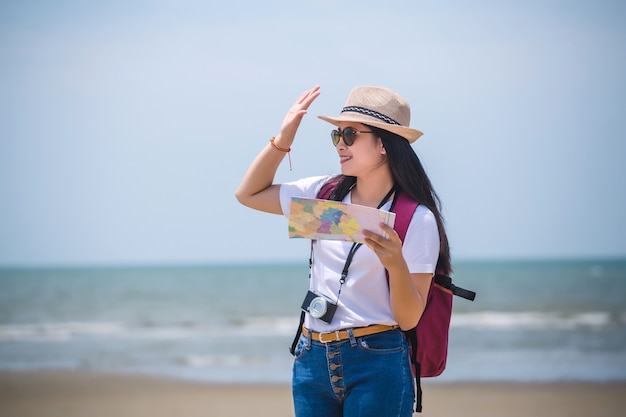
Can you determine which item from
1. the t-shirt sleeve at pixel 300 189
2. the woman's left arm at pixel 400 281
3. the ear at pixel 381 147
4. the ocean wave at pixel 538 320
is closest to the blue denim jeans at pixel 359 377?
the woman's left arm at pixel 400 281

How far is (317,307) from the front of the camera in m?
2.63

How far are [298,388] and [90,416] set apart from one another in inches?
221

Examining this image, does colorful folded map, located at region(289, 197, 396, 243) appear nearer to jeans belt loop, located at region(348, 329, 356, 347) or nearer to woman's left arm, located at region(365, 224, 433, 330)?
woman's left arm, located at region(365, 224, 433, 330)

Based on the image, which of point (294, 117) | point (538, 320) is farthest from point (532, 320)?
point (294, 117)

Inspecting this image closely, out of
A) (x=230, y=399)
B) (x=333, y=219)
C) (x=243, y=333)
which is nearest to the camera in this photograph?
(x=333, y=219)

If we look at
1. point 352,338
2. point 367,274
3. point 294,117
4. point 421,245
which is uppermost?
point 294,117

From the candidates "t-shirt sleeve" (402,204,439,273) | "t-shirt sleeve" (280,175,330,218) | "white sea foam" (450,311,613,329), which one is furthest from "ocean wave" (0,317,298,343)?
"t-shirt sleeve" (402,204,439,273)

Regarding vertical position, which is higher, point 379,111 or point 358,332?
point 379,111

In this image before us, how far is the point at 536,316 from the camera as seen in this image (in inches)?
697

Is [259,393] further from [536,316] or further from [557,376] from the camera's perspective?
[536,316]

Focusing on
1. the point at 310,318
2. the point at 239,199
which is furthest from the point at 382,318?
the point at 239,199

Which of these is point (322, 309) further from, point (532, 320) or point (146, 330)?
point (532, 320)

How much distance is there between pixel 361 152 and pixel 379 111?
151 mm

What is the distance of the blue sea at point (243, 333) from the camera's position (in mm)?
10555
